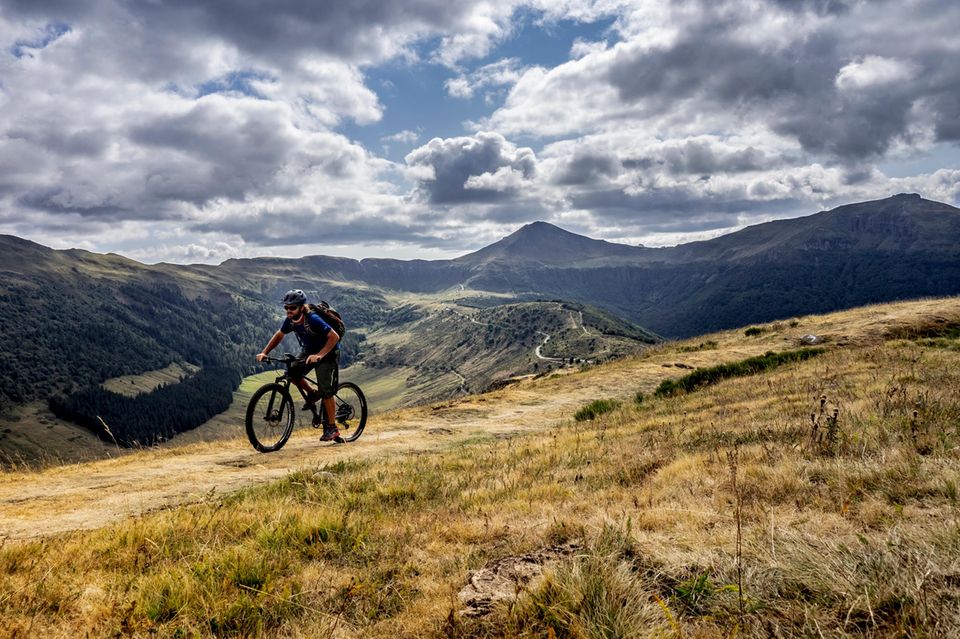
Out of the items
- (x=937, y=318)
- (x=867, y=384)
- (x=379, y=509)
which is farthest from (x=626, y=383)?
(x=379, y=509)

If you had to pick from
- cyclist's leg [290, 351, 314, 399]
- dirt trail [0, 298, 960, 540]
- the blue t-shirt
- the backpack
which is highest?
the backpack

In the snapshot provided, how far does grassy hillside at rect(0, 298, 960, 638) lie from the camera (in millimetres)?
3121

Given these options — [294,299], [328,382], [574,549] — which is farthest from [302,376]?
[574,549]

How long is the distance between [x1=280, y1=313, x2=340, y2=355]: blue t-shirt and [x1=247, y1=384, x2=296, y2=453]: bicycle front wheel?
4.13 ft

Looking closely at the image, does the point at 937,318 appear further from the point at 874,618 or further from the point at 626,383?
the point at 874,618

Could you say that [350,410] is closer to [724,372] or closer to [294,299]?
[294,299]

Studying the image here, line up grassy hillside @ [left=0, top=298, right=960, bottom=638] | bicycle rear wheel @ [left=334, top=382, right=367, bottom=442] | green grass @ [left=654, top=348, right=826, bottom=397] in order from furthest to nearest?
green grass @ [left=654, top=348, right=826, bottom=397] < bicycle rear wheel @ [left=334, top=382, right=367, bottom=442] < grassy hillside @ [left=0, top=298, right=960, bottom=638]

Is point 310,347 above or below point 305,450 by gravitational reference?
above

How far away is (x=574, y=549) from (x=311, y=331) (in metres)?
9.59

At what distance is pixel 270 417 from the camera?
1220 cm

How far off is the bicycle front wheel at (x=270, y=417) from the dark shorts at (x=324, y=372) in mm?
613

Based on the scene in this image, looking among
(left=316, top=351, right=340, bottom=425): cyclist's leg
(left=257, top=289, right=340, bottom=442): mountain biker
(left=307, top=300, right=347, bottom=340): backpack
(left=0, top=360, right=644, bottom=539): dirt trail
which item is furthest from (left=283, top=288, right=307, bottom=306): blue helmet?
(left=0, top=360, right=644, bottom=539): dirt trail

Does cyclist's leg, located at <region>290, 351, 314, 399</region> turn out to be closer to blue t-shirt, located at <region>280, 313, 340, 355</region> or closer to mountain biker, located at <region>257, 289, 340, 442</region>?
mountain biker, located at <region>257, 289, 340, 442</region>

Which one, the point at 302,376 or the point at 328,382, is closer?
the point at 302,376
